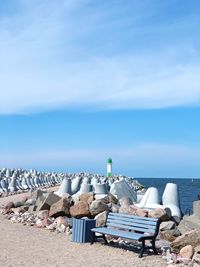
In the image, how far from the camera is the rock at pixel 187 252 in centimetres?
1036

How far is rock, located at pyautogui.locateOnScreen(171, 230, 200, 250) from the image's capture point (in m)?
11.2

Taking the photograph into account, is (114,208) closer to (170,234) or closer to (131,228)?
(170,234)

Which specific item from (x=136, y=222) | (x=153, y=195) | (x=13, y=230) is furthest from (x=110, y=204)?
(x=136, y=222)

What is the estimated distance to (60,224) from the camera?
14.1 m

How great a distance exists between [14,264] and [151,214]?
5205 mm

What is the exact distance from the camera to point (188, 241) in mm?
11312

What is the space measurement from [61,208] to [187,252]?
5725mm

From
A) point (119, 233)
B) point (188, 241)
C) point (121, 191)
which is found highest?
point (121, 191)

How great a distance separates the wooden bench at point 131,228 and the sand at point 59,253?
0.35 meters

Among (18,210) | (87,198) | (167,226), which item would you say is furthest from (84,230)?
(18,210)

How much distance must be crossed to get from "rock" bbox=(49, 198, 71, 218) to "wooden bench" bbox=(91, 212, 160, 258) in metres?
3.61

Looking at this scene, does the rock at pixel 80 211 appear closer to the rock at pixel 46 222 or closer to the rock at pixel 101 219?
the rock at pixel 46 222

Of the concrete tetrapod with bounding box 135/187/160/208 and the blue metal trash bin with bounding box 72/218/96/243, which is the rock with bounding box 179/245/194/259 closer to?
the blue metal trash bin with bounding box 72/218/96/243

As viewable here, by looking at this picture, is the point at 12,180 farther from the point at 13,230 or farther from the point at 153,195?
the point at 13,230
